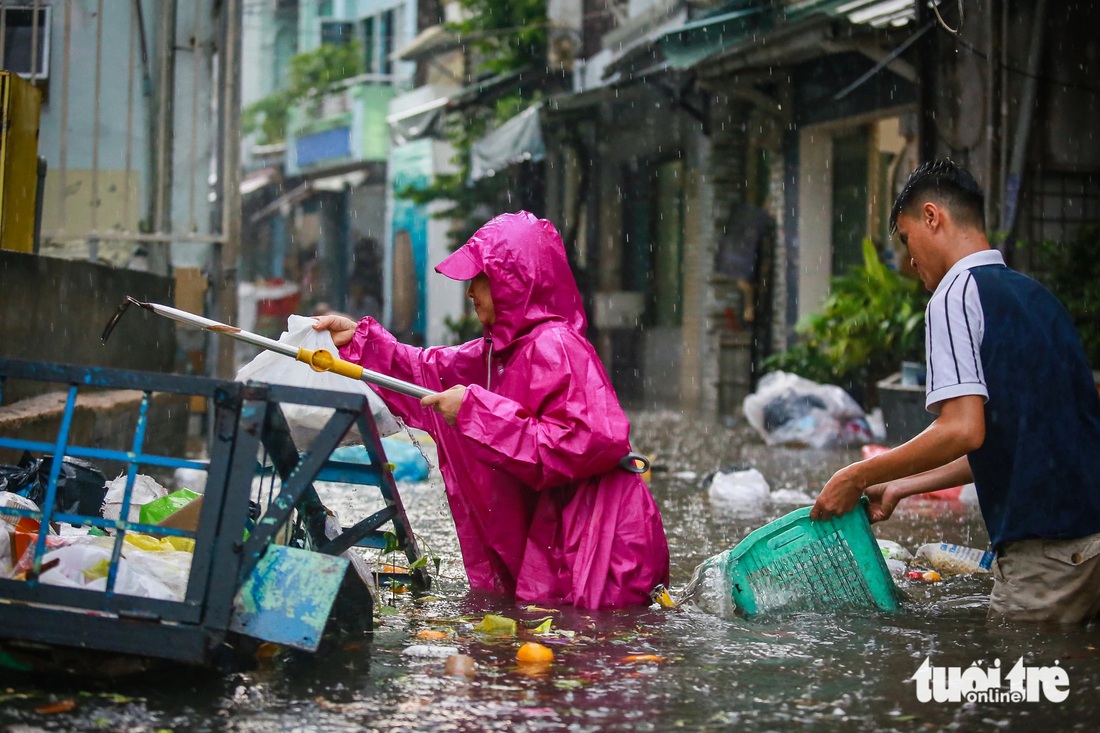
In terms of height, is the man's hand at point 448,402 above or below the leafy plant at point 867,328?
below

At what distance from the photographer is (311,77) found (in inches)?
1395

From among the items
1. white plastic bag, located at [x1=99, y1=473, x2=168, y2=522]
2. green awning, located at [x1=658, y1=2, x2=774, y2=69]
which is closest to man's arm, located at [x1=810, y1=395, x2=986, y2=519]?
white plastic bag, located at [x1=99, y1=473, x2=168, y2=522]

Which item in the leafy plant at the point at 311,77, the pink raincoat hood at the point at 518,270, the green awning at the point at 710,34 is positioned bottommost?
the pink raincoat hood at the point at 518,270

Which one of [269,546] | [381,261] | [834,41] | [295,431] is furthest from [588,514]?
[381,261]

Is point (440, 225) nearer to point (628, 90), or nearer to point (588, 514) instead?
point (628, 90)

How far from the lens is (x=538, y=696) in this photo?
117 inches

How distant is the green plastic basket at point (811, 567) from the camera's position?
372 cm

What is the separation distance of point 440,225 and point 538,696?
84.1 ft

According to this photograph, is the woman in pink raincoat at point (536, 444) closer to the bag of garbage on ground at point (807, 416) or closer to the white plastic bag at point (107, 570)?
the white plastic bag at point (107, 570)

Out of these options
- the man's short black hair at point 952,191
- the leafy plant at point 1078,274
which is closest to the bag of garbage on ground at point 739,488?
the leafy plant at point 1078,274

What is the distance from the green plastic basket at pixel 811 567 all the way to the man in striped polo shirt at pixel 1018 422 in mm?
268

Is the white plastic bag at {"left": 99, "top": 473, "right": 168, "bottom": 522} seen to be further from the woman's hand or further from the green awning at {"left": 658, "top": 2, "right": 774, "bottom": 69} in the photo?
the green awning at {"left": 658, "top": 2, "right": 774, "bottom": 69}

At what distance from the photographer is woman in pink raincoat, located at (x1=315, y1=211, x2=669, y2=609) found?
144 inches

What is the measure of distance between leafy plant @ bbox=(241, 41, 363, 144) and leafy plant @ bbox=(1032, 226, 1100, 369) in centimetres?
2753
